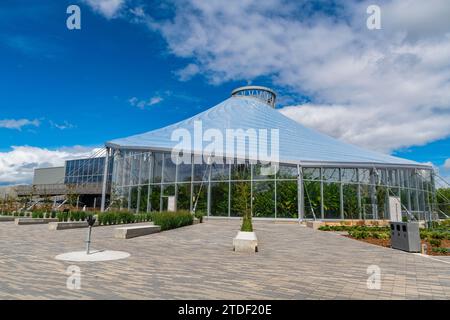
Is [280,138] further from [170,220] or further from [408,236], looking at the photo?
[408,236]

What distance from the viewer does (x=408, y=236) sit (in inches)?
416

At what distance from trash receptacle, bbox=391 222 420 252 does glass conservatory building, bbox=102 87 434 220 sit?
474 inches

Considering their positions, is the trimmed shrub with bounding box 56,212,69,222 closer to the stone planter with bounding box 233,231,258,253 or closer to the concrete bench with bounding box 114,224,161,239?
the concrete bench with bounding box 114,224,161,239

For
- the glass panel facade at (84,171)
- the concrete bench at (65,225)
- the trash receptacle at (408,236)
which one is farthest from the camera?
the glass panel facade at (84,171)

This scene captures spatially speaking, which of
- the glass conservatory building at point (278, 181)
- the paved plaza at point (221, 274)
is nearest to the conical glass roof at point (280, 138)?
the glass conservatory building at point (278, 181)

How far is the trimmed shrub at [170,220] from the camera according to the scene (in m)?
16.7

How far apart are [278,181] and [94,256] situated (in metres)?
17.7

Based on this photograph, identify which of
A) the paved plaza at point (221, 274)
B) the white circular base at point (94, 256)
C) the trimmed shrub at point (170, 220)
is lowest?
the paved plaza at point (221, 274)

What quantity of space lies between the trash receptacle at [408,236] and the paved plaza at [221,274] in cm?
55

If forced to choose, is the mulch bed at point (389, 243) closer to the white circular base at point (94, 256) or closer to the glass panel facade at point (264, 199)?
the white circular base at point (94, 256)

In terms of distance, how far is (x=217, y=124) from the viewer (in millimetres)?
33812

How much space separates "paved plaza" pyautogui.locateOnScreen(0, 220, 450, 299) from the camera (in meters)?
5.23

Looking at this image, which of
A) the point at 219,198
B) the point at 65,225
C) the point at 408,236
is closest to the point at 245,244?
the point at 408,236

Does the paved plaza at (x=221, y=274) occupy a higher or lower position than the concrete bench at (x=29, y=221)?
lower
